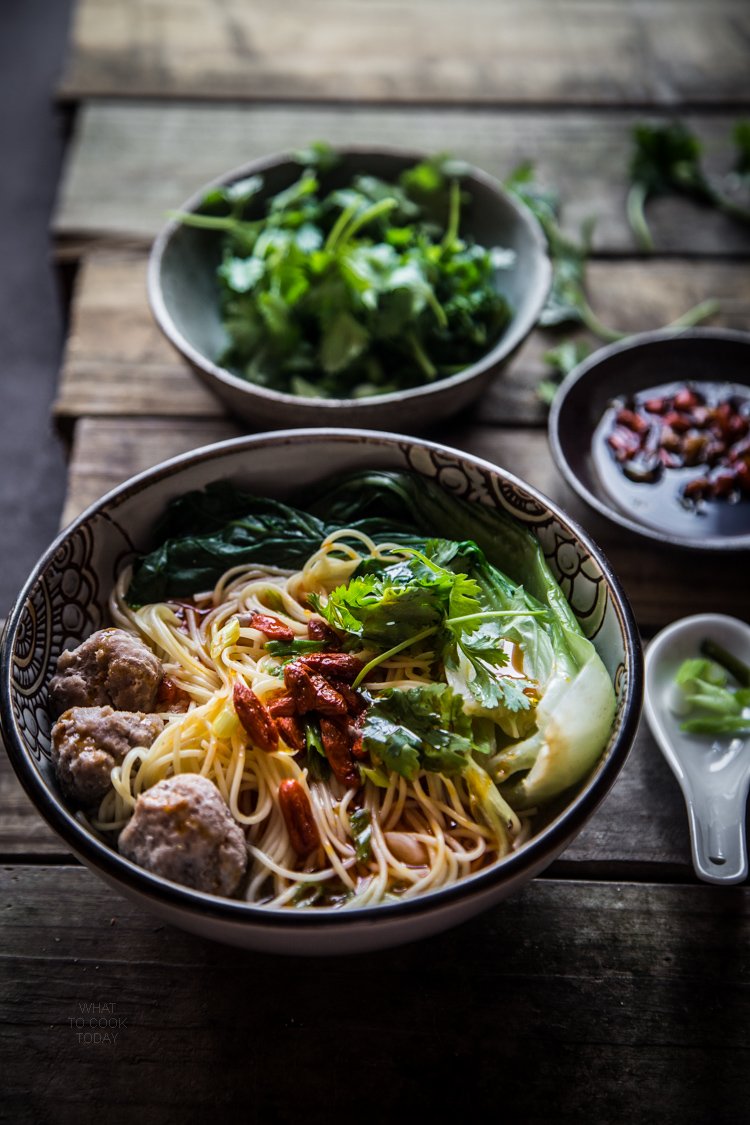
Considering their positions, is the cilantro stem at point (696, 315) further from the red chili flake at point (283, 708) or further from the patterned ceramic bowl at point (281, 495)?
the red chili flake at point (283, 708)

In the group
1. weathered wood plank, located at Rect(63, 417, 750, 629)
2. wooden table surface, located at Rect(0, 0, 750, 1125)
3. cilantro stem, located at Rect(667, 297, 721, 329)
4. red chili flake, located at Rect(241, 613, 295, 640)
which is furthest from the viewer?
cilantro stem, located at Rect(667, 297, 721, 329)

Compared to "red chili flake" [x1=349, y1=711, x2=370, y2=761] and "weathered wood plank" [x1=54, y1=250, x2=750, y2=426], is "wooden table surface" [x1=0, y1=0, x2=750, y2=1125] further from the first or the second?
"red chili flake" [x1=349, y1=711, x2=370, y2=761]

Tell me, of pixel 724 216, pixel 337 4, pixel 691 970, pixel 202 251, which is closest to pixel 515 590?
pixel 691 970

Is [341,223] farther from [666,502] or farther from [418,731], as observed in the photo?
Answer: [418,731]

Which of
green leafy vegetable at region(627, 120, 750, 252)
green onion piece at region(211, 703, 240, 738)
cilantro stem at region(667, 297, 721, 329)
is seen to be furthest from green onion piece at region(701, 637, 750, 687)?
green leafy vegetable at region(627, 120, 750, 252)

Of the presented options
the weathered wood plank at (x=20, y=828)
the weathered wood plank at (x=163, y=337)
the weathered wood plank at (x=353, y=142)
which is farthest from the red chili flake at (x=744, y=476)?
the weathered wood plank at (x=20, y=828)
